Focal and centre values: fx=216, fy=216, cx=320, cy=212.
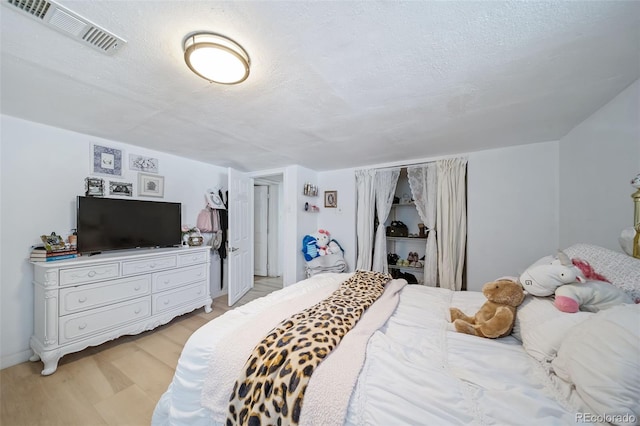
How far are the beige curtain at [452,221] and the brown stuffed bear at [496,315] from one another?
5.42 feet

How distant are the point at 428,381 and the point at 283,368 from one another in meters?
0.59

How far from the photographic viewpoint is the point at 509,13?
92 cm

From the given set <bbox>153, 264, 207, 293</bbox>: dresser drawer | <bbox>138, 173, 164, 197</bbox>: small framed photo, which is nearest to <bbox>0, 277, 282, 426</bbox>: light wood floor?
<bbox>153, 264, 207, 293</bbox>: dresser drawer

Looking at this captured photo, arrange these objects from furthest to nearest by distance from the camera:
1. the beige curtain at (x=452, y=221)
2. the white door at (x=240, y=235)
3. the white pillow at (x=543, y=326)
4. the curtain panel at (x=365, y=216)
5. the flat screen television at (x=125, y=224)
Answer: the curtain panel at (x=365, y=216), the white door at (x=240, y=235), the beige curtain at (x=452, y=221), the flat screen television at (x=125, y=224), the white pillow at (x=543, y=326)

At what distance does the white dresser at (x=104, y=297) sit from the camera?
1.87 m

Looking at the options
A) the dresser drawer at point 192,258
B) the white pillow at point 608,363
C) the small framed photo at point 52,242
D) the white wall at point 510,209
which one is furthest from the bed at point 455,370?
the small framed photo at point 52,242

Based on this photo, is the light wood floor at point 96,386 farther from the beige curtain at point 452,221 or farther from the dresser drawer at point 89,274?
the beige curtain at point 452,221

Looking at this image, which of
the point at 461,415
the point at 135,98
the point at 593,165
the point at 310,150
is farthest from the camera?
the point at 310,150

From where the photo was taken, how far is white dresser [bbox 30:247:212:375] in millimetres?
1874

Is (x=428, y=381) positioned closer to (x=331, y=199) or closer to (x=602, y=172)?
(x=602, y=172)

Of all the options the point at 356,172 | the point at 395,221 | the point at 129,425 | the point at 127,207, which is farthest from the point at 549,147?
the point at 127,207

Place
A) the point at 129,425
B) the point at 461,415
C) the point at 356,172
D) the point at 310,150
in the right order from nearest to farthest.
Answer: the point at 461,415 → the point at 129,425 → the point at 310,150 → the point at 356,172

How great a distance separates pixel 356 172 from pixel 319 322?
9.28 feet

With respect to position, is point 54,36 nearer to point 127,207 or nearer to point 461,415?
point 127,207
